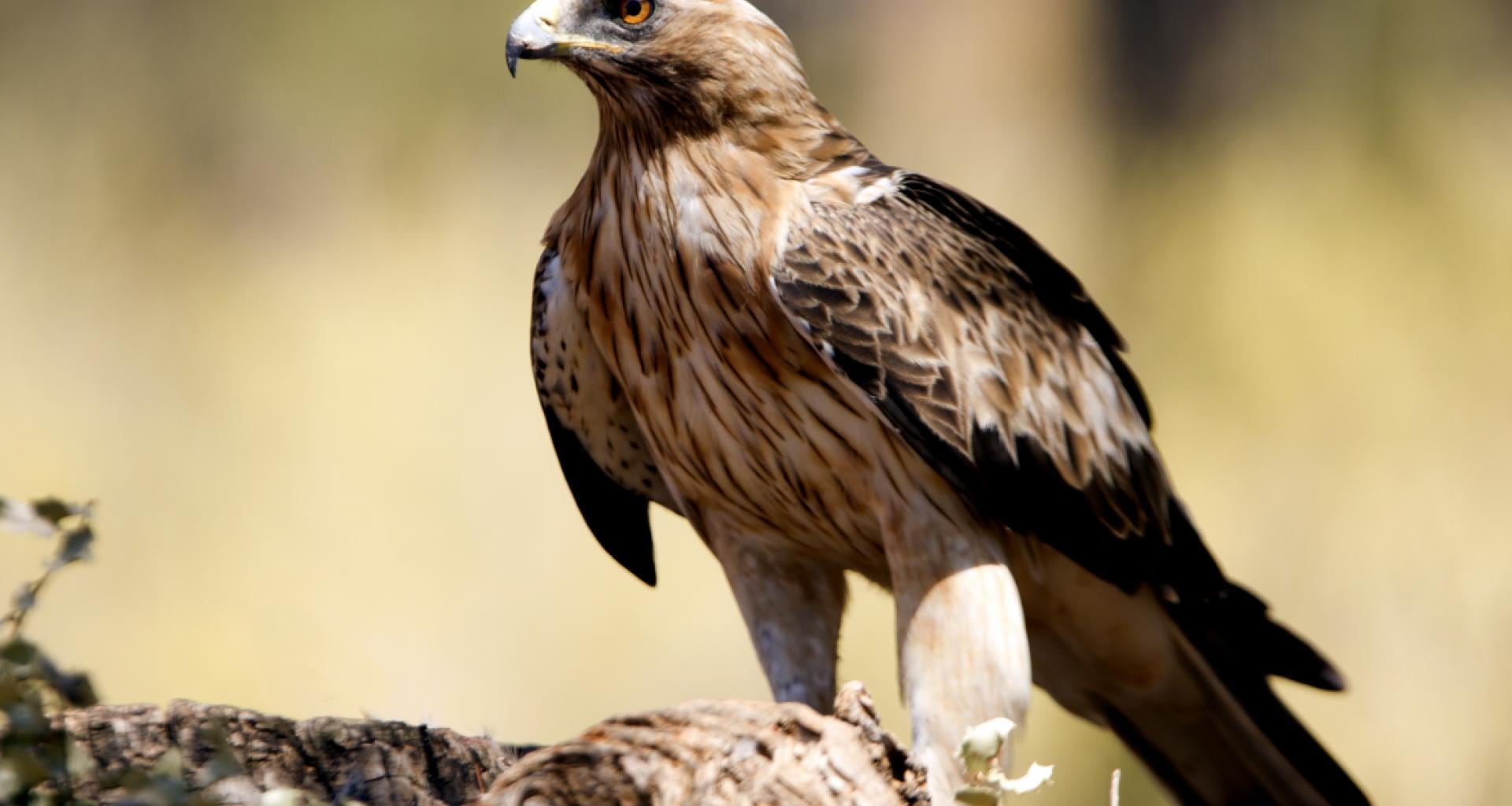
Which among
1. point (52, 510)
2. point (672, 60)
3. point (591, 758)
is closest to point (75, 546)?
point (52, 510)

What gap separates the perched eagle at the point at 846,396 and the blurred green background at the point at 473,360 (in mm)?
2636

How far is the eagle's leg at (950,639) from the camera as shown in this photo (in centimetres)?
290

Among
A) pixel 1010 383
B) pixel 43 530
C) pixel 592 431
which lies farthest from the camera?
pixel 592 431

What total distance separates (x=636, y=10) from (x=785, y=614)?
130cm

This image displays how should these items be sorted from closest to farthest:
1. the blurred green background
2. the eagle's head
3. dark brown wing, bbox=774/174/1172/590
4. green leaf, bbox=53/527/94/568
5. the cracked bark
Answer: green leaf, bbox=53/527/94/568
the cracked bark
dark brown wing, bbox=774/174/1172/590
the eagle's head
the blurred green background

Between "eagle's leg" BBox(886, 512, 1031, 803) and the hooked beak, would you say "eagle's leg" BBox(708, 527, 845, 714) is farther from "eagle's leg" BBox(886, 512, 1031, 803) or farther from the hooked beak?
the hooked beak

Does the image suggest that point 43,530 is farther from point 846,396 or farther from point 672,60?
point 672,60

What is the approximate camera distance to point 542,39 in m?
2.91

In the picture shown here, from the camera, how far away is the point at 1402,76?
6.16 m

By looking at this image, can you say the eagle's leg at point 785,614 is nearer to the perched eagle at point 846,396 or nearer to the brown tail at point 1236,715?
the perched eagle at point 846,396

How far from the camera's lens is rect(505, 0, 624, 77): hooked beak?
287 cm

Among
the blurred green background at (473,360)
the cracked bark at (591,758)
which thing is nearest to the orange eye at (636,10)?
the cracked bark at (591,758)

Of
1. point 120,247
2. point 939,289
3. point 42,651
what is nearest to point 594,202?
point 939,289

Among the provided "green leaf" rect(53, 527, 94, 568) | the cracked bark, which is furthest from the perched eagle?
"green leaf" rect(53, 527, 94, 568)
